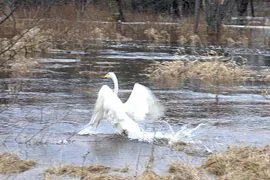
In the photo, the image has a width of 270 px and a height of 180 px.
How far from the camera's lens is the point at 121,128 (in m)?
9.82

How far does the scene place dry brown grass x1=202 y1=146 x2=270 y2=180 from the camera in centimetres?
684

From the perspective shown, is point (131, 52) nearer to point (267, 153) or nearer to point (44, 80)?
point (44, 80)

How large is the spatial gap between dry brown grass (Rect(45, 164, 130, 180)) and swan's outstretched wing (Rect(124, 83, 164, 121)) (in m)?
2.46

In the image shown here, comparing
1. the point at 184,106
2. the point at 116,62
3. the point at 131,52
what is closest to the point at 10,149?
the point at 184,106

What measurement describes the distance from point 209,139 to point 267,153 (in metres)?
2.09

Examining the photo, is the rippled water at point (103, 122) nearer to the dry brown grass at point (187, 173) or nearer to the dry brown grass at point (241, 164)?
the dry brown grass at point (241, 164)

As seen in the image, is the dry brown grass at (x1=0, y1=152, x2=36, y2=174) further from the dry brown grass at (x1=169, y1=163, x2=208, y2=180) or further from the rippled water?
the dry brown grass at (x1=169, y1=163, x2=208, y2=180)

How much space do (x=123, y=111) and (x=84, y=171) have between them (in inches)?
109

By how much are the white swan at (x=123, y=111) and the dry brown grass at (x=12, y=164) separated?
2281mm

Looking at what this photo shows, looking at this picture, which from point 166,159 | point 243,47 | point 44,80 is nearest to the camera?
point 166,159

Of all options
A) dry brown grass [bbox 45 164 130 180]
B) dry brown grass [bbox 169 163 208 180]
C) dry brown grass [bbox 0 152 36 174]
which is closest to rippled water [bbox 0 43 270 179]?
dry brown grass [bbox 0 152 36 174]

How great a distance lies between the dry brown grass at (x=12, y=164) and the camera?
7.21 m

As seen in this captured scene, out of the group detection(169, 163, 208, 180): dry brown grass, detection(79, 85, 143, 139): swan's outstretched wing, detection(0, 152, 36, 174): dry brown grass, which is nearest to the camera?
detection(169, 163, 208, 180): dry brown grass

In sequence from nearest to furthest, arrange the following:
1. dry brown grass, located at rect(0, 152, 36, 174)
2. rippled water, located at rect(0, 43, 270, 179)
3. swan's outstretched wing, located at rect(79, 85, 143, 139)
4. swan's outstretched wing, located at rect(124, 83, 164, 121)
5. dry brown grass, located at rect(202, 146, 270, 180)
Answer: dry brown grass, located at rect(202, 146, 270, 180) → dry brown grass, located at rect(0, 152, 36, 174) → rippled water, located at rect(0, 43, 270, 179) → swan's outstretched wing, located at rect(79, 85, 143, 139) → swan's outstretched wing, located at rect(124, 83, 164, 121)
